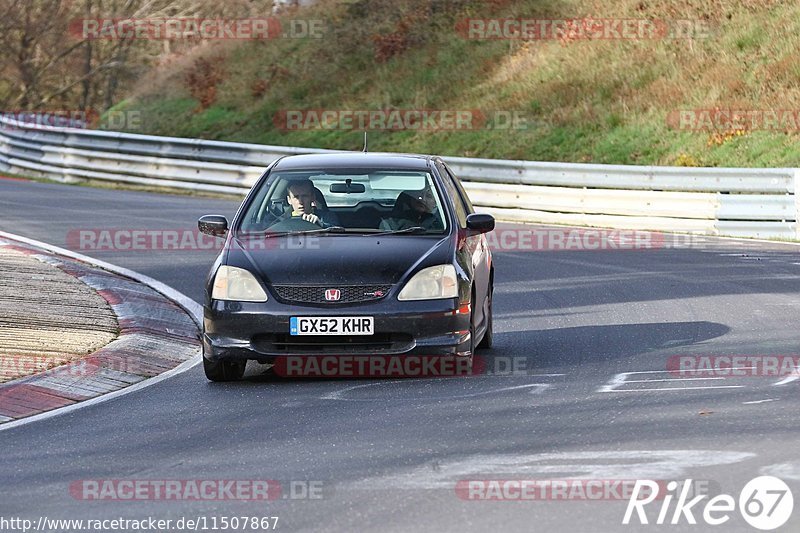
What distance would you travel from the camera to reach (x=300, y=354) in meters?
9.77

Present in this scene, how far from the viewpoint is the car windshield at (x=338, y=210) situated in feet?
35.0

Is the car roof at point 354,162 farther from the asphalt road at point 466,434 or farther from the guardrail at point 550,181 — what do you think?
the guardrail at point 550,181

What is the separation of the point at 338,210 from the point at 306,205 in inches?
9.5

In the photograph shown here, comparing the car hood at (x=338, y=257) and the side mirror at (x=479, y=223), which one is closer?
the car hood at (x=338, y=257)

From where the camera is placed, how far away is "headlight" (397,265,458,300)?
9852 millimetres

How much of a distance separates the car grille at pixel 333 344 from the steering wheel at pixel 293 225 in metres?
1.16

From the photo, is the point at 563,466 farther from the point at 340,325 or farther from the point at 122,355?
the point at 122,355

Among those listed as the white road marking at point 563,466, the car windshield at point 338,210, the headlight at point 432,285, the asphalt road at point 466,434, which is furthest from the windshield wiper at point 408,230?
the white road marking at point 563,466

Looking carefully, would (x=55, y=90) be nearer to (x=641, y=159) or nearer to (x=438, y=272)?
(x=641, y=159)

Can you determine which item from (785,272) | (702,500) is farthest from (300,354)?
(785,272)

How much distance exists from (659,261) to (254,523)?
40.7 feet

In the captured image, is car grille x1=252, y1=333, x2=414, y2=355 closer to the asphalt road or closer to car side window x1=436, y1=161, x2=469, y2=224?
the asphalt road

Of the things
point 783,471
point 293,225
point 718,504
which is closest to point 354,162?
point 293,225

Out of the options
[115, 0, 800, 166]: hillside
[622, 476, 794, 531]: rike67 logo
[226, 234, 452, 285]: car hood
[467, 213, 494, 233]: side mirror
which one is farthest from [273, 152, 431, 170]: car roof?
[115, 0, 800, 166]: hillside
